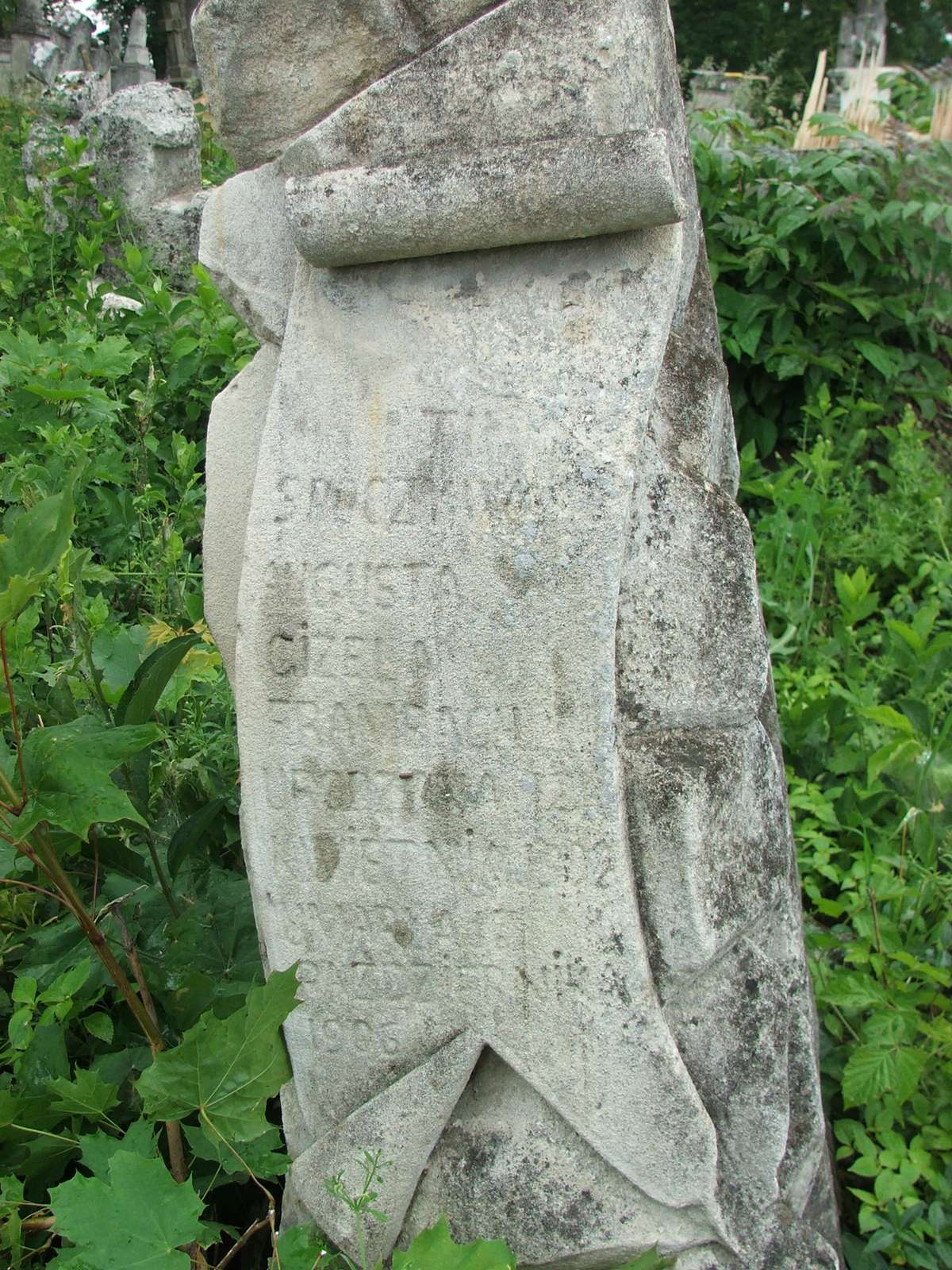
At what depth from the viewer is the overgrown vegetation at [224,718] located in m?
1.51

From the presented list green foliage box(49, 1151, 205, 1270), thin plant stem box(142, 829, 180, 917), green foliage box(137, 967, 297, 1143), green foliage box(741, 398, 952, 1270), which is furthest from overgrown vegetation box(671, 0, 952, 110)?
green foliage box(49, 1151, 205, 1270)

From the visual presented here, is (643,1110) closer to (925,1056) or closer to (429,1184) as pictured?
(429,1184)

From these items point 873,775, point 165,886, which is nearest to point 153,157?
point 873,775

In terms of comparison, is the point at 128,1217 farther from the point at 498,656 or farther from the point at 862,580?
the point at 862,580

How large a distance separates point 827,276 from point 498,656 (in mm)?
3757

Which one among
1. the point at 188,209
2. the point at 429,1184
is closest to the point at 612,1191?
the point at 429,1184

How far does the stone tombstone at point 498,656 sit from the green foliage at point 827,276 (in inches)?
125

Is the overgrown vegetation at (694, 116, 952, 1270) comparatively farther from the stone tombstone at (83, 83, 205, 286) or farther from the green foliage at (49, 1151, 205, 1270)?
the stone tombstone at (83, 83, 205, 286)

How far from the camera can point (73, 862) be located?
208 cm

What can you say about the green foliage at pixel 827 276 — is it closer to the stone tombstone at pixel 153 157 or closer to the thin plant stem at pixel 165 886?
the stone tombstone at pixel 153 157

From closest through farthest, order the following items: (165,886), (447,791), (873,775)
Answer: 1. (447,791)
2. (165,886)
3. (873,775)

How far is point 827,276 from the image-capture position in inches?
184

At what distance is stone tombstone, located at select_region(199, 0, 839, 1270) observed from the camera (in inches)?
55.1

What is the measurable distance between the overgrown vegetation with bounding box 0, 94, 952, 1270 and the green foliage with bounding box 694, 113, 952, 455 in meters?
0.01
